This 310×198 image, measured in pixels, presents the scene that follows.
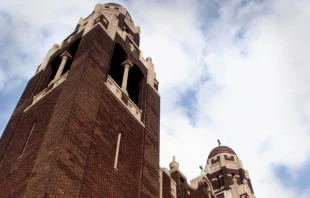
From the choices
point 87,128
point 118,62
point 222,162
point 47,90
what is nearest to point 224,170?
point 222,162

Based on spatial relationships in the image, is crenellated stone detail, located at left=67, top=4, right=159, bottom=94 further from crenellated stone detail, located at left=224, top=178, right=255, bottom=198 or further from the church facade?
crenellated stone detail, located at left=224, top=178, right=255, bottom=198

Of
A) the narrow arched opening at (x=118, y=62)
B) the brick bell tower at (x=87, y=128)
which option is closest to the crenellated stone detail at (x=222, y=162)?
the brick bell tower at (x=87, y=128)

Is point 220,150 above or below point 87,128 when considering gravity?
above

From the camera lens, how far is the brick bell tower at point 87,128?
→ 12.4 m

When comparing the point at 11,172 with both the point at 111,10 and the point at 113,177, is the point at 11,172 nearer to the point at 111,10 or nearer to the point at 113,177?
the point at 113,177

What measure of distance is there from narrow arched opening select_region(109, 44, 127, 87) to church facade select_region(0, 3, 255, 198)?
2.4 inches

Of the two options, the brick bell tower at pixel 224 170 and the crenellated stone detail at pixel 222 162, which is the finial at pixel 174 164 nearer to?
the brick bell tower at pixel 224 170

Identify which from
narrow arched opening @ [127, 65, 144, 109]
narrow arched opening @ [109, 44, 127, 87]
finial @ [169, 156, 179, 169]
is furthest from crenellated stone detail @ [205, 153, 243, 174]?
narrow arched opening @ [109, 44, 127, 87]

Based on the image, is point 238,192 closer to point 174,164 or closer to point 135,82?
point 174,164

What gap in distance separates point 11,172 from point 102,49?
786 centimetres

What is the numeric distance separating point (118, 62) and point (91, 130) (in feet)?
29.7

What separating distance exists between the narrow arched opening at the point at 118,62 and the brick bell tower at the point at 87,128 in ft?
0.20

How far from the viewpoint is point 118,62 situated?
74.4 feet

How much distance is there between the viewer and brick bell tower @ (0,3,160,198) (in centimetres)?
1243
